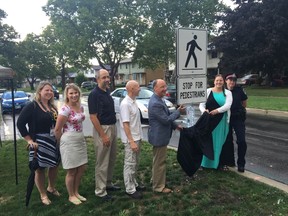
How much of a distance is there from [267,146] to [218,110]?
346cm

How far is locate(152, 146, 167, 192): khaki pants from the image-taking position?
4.55m

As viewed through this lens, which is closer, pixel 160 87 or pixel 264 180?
pixel 160 87

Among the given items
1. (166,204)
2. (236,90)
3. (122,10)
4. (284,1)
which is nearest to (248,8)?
(284,1)

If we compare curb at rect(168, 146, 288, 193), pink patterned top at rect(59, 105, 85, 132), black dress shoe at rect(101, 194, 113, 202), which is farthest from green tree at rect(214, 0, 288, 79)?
pink patterned top at rect(59, 105, 85, 132)

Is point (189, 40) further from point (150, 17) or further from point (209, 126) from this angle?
point (150, 17)

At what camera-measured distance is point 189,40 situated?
4730 millimetres

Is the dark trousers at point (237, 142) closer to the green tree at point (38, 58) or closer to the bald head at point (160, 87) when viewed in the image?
the bald head at point (160, 87)

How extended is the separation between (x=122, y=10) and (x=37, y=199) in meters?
30.1

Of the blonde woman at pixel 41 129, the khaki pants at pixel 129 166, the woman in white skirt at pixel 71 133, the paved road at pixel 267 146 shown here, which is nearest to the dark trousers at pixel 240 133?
the paved road at pixel 267 146

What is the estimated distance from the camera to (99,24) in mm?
31844

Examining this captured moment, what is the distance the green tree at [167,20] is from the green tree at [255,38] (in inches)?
136

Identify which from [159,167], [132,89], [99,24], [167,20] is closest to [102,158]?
[159,167]

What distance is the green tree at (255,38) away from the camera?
29.1 metres

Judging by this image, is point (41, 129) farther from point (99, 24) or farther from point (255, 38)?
point (255, 38)
